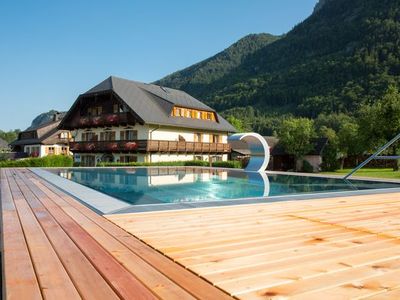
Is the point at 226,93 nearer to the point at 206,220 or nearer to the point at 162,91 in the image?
the point at 162,91

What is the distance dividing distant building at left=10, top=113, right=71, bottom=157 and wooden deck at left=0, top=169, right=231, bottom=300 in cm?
4832

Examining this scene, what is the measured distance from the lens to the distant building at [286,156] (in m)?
41.3

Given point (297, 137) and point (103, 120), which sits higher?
point (103, 120)

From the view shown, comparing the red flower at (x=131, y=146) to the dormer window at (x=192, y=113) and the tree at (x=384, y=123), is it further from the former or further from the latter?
the tree at (x=384, y=123)

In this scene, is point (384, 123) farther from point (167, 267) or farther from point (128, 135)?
point (167, 267)

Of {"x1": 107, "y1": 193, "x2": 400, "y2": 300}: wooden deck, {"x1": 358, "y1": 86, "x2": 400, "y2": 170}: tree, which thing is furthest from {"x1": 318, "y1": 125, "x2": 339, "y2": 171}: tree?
{"x1": 107, "y1": 193, "x2": 400, "y2": 300}: wooden deck

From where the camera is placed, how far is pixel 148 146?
2984 centimetres

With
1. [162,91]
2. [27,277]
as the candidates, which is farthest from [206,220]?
[162,91]

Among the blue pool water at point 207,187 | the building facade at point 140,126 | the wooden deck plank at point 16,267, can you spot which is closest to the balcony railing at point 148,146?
the building facade at point 140,126

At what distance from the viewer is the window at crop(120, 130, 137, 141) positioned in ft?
106

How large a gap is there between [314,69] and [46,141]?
56217mm

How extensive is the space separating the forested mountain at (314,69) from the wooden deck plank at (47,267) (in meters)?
58.8

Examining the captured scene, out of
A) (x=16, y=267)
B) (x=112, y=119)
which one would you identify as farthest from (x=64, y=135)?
(x=16, y=267)

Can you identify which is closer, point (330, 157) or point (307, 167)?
point (307, 167)
